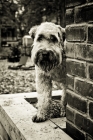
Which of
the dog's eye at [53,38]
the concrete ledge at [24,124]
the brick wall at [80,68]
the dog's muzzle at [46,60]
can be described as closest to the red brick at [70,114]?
the brick wall at [80,68]

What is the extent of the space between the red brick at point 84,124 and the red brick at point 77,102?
7cm

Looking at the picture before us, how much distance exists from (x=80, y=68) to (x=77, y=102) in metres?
0.31

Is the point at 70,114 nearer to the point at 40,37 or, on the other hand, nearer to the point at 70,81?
the point at 70,81

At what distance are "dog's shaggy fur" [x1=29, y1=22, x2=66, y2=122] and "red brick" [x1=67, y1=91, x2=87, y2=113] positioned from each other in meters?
0.68

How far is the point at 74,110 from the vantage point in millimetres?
2217

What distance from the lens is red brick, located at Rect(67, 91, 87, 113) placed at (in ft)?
6.62

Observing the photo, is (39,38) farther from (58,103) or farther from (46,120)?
(58,103)

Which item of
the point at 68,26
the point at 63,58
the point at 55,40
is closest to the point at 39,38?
the point at 55,40

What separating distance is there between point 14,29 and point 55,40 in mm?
28318

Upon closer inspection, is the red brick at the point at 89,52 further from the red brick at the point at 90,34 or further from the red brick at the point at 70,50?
the red brick at the point at 70,50

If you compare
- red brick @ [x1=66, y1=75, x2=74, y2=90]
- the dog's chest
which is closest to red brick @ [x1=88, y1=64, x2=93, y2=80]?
red brick @ [x1=66, y1=75, x2=74, y2=90]

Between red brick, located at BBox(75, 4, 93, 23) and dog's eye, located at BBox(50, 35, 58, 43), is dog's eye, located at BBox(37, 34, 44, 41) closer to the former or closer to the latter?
dog's eye, located at BBox(50, 35, 58, 43)

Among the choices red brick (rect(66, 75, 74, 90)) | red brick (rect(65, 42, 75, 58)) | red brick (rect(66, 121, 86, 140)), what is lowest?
red brick (rect(66, 121, 86, 140))

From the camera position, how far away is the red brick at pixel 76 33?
6.41 feet
